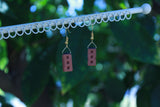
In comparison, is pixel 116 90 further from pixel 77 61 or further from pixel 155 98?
pixel 77 61

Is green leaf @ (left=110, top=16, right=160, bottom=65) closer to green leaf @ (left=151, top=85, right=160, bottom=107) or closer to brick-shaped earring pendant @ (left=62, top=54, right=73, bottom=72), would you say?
green leaf @ (left=151, top=85, right=160, bottom=107)

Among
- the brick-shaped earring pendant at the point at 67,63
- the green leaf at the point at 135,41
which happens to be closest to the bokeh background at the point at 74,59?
the green leaf at the point at 135,41

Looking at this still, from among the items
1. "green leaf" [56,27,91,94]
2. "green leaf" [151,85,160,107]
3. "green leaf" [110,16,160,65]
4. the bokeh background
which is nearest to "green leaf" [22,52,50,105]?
the bokeh background

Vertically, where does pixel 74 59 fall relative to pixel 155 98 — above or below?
above

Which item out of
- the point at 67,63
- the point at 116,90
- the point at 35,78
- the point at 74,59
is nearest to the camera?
the point at 67,63

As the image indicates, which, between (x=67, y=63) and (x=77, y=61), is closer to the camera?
(x=67, y=63)

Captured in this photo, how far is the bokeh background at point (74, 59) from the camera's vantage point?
0.71 m

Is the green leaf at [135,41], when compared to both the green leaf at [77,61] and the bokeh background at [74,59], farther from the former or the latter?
the green leaf at [77,61]

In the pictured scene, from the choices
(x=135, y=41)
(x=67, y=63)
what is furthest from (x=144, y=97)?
(x=67, y=63)

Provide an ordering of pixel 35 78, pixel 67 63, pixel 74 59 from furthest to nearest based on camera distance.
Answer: pixel 35 78
pixel 74 59
pixel 67 63

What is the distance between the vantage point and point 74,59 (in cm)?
70

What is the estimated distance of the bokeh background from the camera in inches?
27.9

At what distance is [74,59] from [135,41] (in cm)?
20

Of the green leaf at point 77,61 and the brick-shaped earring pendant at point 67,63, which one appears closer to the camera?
the brick-shaped earring pendant at point 67,63
